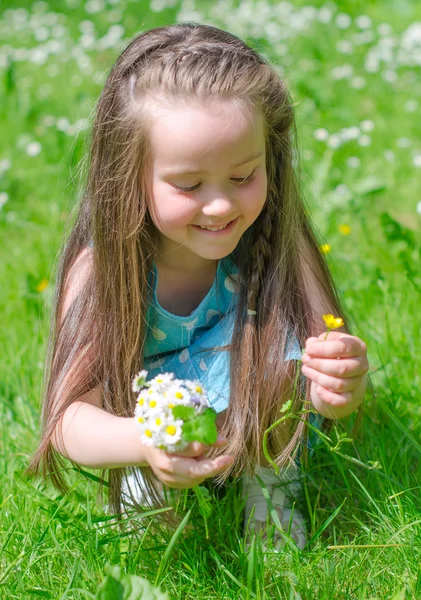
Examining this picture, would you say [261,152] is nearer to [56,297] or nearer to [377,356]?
[56,297]

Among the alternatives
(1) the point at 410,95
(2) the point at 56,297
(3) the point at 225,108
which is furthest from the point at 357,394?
(1) the point at 410,95

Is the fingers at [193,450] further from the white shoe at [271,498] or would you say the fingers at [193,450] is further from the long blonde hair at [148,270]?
the white shoe at [271,498]

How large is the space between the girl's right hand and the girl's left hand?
194 mm

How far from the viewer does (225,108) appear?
1293 millimetres

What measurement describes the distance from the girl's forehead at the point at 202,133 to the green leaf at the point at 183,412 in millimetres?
410

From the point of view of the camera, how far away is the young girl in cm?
129

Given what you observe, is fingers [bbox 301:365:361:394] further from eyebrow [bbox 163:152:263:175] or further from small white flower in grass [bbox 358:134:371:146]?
small white flower in grass [bbox 358:134:371:146]

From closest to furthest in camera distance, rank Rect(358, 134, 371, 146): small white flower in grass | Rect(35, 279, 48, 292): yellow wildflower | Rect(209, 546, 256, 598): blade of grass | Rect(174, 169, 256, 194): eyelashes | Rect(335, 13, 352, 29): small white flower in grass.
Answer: Rect(209, 546, 256, 598): blade of grass → Rect(174, 169, 256, 194): eyelashes → Rect(35, 279, 48, 292): yellow wildflower → Rect(358, 134, 371, 146): small white flower in grass → Rect(335, 13, 352, 29): small white flower in grass

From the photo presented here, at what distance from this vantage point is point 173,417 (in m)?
1.06

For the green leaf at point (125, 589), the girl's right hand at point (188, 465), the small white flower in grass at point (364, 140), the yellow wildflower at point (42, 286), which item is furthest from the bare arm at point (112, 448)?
the small white flower in grass at point (364, 140)

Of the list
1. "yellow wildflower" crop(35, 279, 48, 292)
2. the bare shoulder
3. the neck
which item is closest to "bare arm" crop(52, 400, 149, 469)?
the bare shoulder

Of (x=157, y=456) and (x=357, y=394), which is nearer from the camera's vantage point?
(x=157, y=456)

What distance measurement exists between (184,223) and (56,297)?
1.12 ft

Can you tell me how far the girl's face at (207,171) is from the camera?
127 cm
